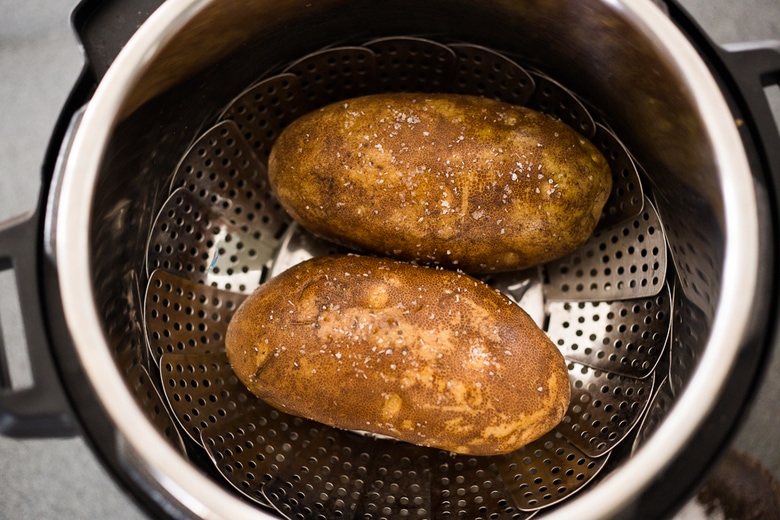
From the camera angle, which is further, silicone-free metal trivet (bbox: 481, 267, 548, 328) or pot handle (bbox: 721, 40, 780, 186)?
silicone-free metal trivet (bbox: 481, 267, 548, 328)

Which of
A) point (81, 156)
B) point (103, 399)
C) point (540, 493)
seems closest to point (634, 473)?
point (540, 493)

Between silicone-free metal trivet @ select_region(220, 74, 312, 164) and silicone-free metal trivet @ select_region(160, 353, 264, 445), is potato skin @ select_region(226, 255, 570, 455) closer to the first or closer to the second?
silicone-free metal trivet @ select_region(160, 353, 264, 445)

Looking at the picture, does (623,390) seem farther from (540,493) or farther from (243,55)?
(243,55)

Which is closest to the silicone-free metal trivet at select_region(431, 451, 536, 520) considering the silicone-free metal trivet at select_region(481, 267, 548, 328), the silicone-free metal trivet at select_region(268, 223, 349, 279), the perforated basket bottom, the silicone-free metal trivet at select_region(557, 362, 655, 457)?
the perforated basket bottom

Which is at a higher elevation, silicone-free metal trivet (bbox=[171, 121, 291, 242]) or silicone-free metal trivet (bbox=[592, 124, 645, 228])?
silicone-free metal trivet (bbox=[592, 124, 645, 228])

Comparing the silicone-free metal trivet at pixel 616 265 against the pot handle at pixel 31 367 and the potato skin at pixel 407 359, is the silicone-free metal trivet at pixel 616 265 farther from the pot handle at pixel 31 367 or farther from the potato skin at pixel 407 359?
the pot handle at pixel 31 367

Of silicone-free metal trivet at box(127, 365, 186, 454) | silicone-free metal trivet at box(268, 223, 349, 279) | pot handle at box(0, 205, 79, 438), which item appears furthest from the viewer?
silicone-free metal trivet at box(268, 223, 349, 279)
